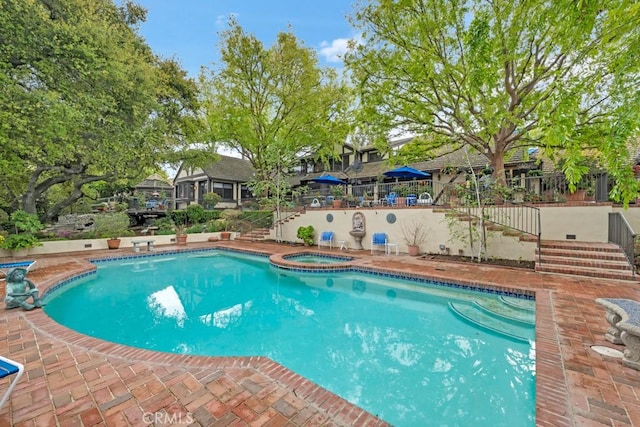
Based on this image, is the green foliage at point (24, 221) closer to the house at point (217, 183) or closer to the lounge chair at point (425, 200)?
the house at point (217, 183)

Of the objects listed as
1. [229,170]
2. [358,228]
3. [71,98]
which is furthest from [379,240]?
[229,170]

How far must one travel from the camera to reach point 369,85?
13.3 metres

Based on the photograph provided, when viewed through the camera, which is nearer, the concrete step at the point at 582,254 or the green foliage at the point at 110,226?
the concrete step at the point at 582,254

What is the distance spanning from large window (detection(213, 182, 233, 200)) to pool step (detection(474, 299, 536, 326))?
27.5 metres

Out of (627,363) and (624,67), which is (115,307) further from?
(624,67)

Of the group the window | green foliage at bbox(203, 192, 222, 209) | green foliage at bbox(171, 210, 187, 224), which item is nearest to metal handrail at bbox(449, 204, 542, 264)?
green foliage at bbox(171, 210, 187, 224)

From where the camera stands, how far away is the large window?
29547 millimetres

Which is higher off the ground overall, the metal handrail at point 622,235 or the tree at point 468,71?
the tree at point 468,71

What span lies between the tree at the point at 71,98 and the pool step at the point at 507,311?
561 inches

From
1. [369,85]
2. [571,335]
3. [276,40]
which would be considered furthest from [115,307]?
[276,40]

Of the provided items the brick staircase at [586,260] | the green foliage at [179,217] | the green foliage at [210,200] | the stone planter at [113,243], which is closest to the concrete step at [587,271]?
the brick staircase at [586,260]

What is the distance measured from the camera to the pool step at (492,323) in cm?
512

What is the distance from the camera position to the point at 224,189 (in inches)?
1196

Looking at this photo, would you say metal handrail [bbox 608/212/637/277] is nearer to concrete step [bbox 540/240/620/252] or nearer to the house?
concrete step [bbox 540/240/620/252]
